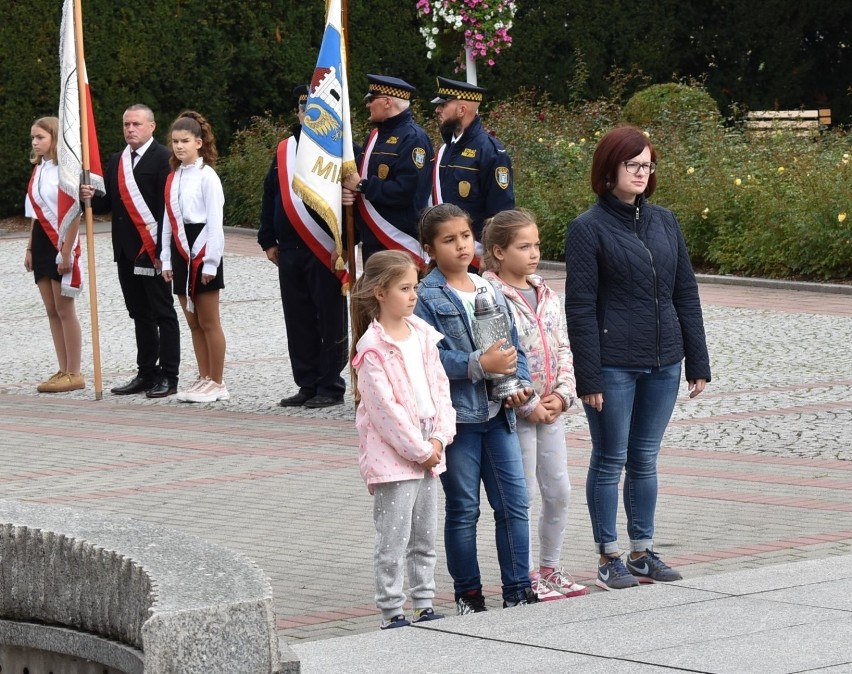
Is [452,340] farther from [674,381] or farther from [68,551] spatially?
[68,551]

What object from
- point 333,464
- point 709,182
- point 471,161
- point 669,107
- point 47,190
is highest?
point 669,107

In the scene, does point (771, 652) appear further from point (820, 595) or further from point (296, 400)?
point (296, 400)

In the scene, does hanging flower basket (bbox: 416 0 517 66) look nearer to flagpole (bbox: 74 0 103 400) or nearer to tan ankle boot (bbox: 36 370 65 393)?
flagpole (bbox: 74 0 103 400)

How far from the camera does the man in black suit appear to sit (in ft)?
36.2

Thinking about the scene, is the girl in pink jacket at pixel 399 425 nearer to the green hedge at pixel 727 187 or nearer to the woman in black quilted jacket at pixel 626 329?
the woman in black quilted jacket at pixel 626 329

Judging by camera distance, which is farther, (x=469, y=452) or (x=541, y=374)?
(x=541, y=374)

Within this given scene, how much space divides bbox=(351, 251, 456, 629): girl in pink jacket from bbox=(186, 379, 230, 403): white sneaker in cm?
560

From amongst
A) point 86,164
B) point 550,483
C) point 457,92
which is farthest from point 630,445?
point 86,164

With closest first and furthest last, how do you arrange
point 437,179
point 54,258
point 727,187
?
point 437,179 < point 54,258 < point 727,187

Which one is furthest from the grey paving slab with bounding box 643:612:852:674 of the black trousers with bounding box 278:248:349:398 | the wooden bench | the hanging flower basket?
the hanging flower basket

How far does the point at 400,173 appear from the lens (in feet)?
31.8

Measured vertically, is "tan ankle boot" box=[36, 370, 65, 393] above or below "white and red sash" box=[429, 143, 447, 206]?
below

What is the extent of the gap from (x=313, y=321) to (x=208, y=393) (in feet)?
3.25

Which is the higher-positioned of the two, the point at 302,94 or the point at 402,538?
the point at 302,94
